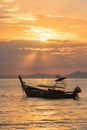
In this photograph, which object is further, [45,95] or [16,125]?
[45,95]

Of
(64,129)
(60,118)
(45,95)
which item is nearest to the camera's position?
(64,129)

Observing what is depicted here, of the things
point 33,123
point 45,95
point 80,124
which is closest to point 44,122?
point 33,123

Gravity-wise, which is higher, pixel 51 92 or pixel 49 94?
pixel 51 92

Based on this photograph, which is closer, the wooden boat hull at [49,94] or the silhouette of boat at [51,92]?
the silhouette of boat at [51,92]

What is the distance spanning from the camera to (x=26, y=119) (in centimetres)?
4006

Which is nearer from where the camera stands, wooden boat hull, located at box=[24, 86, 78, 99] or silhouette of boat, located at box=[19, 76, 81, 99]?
silhouette of boat, located at box=[19, 76, 81, 99]

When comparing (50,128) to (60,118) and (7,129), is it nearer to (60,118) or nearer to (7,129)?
(7,129)

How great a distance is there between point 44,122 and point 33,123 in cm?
120

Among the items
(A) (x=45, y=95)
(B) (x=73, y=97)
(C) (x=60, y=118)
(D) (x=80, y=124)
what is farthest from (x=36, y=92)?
(D) (x=80, y=124)

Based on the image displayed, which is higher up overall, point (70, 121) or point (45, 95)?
point (70, 121)

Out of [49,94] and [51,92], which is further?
[49,94]

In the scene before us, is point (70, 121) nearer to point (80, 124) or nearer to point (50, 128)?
point (80, 124)

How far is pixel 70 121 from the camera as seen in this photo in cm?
3859

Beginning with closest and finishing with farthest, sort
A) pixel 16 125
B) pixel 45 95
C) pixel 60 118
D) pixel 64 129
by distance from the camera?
pixel 64 129 → pixel 16 125 → pixel 60 118 → pixel 45 95
